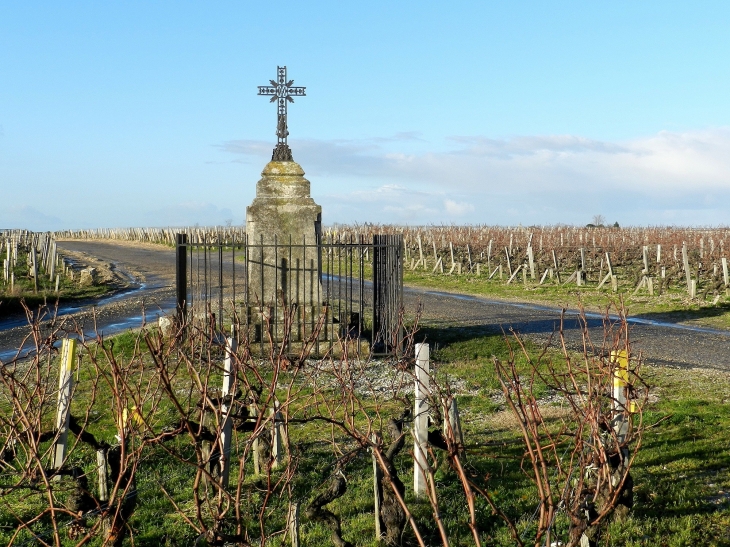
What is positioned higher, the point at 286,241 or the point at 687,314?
the point at 286,241

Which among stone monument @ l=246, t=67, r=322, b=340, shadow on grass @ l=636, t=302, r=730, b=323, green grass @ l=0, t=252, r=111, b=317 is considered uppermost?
stone monument @ l=246, t=67, r=322, b=340

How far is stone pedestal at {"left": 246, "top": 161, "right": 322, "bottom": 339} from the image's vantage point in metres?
11.9

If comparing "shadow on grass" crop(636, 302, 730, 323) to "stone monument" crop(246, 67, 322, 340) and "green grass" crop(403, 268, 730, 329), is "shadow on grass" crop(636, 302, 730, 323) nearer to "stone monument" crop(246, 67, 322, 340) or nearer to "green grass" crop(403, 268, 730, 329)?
"green grass" crop(403, 268, 730, 329)

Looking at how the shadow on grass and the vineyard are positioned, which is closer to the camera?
the shadow on grass

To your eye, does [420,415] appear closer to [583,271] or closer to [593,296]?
[593,296]

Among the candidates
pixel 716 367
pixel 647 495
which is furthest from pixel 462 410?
pixel 716 367

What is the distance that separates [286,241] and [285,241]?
2cm

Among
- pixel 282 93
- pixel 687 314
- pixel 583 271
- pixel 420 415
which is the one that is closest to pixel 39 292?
pixel 282 93

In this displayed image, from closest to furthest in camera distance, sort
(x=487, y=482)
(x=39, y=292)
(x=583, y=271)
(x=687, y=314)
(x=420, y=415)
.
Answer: (x=420, y=415), (x=487, y=482), (x=687, y=314), (x=39, y=292), (x=583, y=271)

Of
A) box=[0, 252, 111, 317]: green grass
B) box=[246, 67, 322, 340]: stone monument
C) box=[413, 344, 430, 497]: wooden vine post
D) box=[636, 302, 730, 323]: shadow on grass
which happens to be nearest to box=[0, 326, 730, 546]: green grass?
box=[413, 344, 430, 497]: wooden vine post

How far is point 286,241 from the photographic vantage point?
1191 cm

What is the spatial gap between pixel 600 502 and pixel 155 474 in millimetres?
3643

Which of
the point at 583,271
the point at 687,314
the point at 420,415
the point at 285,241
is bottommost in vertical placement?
the point at 687,314

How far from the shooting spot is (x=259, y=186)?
12.0m
